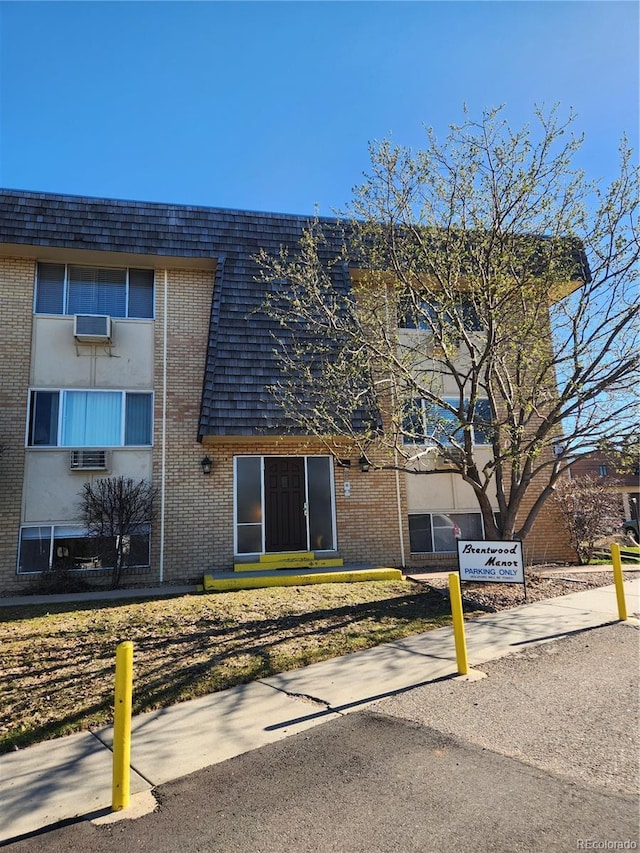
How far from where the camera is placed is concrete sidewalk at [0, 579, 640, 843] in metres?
3.49

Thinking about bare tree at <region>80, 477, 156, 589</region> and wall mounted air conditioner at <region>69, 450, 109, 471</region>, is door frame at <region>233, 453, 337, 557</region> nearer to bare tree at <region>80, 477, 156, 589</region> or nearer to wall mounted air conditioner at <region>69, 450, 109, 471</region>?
bare tree at <region>80, 477, 156, 589</region>

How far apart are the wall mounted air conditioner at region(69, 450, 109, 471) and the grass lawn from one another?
133 inches

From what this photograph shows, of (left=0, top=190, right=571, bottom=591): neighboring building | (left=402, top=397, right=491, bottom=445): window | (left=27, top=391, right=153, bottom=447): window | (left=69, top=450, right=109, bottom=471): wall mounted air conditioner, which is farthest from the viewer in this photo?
(left=27, top=391, right=153, bottom=447): window

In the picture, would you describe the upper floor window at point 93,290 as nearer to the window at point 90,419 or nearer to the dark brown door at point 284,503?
→ the window at point 90,419

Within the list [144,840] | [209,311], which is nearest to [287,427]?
[209,311]

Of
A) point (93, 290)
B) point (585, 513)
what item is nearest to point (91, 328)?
point (93, 290)

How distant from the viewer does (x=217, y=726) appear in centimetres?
451

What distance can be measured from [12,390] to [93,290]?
3.00 m

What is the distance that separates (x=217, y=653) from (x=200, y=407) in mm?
7373

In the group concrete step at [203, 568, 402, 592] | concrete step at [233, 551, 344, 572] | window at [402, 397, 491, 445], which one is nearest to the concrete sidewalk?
window at [402, 397, 491, 445]

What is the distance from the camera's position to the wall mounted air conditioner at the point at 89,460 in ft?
39.3

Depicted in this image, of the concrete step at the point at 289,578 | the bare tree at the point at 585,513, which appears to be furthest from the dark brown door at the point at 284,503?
the bare tree at the point at 585,513

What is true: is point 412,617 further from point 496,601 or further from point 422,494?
point 422,494

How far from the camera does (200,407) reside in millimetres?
12883
